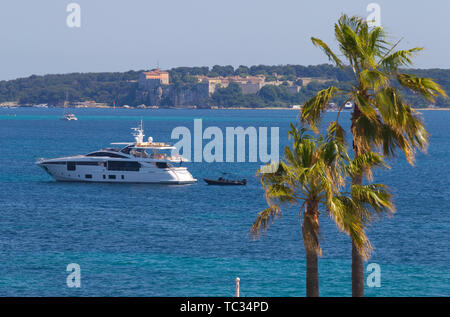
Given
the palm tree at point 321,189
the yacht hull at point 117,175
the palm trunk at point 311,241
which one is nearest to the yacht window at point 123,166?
the yacht hull at point 117,175

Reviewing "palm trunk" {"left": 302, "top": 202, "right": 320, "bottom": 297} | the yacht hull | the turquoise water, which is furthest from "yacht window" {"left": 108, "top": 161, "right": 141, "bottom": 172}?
"palm trunk" {"left": 302, "top": 202, "right": 320, "bottom": 297}

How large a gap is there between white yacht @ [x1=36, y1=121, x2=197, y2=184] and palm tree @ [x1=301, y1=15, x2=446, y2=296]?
70.0 meters

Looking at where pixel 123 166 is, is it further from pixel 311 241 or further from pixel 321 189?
pixel 321 189

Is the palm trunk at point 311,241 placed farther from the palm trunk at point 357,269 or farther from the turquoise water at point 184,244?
the turquoise water at point 184,244

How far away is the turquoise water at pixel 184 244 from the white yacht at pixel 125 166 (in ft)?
5.61

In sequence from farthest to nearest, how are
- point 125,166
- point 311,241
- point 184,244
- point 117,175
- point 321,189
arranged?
point 125,166 < point 117,175 < point 184,244 < point 311,241 < point 321,189

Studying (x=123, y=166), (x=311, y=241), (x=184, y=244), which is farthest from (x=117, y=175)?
(x=311, y=241)

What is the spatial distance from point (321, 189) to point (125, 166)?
7461cm

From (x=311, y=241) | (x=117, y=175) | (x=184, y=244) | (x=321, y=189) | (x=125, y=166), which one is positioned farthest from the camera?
(x=125, y=166)

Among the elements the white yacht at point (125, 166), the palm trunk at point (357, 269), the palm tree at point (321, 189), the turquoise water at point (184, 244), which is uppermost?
the palm tree at point (321, 189)

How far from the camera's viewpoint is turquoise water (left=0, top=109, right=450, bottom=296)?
41.8m

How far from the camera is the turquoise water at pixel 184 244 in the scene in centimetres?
4184

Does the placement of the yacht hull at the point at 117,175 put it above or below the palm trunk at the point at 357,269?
below

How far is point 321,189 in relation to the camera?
18812 millimetres
